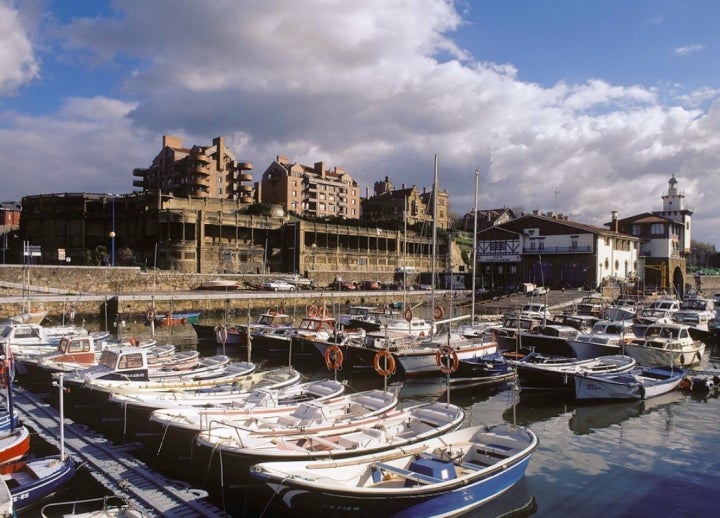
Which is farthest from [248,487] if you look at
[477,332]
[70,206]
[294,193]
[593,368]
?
[294,193]

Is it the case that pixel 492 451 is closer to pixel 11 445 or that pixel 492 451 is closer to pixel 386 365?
pixel 386 365

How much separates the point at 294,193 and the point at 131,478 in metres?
104

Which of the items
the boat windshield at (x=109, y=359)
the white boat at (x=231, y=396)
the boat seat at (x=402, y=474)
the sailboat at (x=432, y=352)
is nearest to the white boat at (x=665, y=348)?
the sailboat at (x=432, y=352)

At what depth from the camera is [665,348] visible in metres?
31.4

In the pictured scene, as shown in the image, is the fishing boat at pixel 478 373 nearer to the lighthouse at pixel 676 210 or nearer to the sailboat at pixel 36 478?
the sailboat at pixel 36 478

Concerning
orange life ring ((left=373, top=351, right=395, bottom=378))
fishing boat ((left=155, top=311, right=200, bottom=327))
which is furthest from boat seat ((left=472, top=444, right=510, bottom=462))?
fishing boat ((left=155, top=311, right=200, bottom=327))

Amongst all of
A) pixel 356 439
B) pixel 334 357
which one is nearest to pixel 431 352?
pixel 334 357

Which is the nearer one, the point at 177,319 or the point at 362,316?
the point at 362,316

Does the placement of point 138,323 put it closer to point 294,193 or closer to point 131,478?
point 131,478

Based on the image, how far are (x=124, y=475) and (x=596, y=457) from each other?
13031 millimetres

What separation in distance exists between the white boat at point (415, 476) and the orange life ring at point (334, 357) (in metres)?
9.39

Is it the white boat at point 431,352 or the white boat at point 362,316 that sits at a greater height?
the white boat at point 362,316

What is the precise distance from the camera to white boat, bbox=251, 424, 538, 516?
11266 mm

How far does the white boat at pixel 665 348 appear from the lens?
30344 mm
